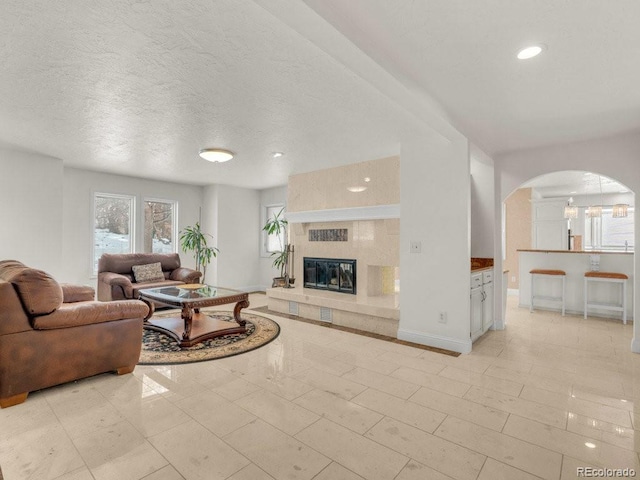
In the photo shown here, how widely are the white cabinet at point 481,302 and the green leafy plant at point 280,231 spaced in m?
3.51

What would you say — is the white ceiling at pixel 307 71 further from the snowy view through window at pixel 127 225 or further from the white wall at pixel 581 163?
the snowy view through window at pixel 127 225

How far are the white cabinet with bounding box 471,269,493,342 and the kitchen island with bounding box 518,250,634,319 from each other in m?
1.88

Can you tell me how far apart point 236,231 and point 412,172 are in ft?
15.8

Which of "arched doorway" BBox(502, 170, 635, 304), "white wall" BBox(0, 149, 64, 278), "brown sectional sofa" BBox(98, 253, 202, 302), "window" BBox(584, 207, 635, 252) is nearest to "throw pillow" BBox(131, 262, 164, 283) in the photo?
"brown sectional sofa" BBox(98, 253, 202, 302)

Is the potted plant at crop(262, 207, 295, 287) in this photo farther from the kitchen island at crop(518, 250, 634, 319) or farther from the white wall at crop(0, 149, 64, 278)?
the kitchen island at crop(518, 250, 634, 319)

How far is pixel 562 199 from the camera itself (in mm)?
7637

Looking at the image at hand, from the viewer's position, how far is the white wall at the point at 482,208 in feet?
15.3

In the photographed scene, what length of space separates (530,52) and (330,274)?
4.03 metres

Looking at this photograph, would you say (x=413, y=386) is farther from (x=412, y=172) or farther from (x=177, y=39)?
(x=177, y=39)

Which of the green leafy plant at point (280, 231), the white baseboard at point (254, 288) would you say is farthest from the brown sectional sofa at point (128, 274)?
the white baseboard at point (254, 288)

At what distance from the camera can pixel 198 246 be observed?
6922 mm

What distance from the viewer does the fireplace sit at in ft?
17.2

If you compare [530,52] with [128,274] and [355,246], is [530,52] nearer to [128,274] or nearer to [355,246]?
[355,246]

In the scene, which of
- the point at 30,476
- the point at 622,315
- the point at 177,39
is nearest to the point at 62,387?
the point at 30,476
